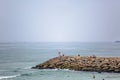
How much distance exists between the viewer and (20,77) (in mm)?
67250

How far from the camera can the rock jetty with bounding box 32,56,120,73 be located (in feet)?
242

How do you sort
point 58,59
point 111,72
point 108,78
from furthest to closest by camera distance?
point 58,59 < point 111,72 < point 108,78

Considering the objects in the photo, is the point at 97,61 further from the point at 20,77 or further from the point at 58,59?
the point at 20,77

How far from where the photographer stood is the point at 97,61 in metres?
78.7

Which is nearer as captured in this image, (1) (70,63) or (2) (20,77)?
(2) (20,77)

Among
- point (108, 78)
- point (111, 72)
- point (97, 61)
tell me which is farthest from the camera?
point (97, 61)

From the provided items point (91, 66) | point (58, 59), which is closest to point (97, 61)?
point (91, 66)

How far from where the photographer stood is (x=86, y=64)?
7688 centimetres

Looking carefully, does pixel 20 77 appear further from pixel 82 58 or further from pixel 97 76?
pixel 82 58

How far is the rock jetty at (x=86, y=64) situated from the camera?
2904 inches

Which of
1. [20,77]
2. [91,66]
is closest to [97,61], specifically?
[91,66]

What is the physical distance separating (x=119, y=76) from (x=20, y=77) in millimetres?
20773

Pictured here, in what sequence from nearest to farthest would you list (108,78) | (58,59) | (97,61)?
(108,78) → (97,61) → (58,59)

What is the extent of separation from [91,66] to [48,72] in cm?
1047
